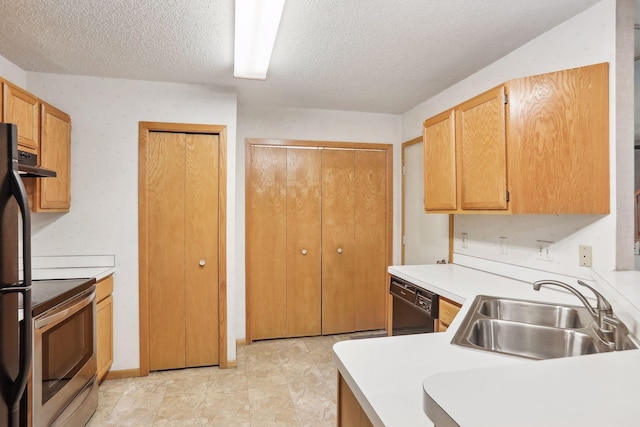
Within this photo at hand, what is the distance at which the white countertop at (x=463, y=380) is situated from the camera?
0.48 m

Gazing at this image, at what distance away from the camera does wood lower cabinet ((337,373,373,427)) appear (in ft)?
3.26

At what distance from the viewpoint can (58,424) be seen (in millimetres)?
1837

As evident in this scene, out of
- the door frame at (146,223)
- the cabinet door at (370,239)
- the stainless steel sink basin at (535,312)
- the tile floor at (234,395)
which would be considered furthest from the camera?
the cabinet door at (370,239)

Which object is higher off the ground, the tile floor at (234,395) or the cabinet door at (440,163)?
the cabinet door at (440,163)

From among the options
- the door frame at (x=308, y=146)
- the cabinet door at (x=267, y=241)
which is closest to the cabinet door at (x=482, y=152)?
the door frame at (x=308, y=146)

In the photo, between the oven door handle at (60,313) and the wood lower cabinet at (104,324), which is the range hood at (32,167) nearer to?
the oven door handle at (60,313)

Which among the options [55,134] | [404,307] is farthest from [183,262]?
[404,307]

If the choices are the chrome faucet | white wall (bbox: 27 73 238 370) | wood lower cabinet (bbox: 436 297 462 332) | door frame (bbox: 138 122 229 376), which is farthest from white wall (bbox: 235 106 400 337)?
the chrome faucet

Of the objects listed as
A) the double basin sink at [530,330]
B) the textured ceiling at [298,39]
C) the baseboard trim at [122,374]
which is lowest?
the baseboard trim at [122,374]

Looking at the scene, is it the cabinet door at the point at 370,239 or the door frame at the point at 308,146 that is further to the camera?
the cabinet door at the point at 370,239

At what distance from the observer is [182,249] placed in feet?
9.63

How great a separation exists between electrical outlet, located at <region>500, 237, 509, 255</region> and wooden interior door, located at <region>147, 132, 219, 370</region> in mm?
2237

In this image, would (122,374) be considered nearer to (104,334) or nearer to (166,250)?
(104,334)

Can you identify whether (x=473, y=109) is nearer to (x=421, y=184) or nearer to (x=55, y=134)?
(x=421, y=184)
